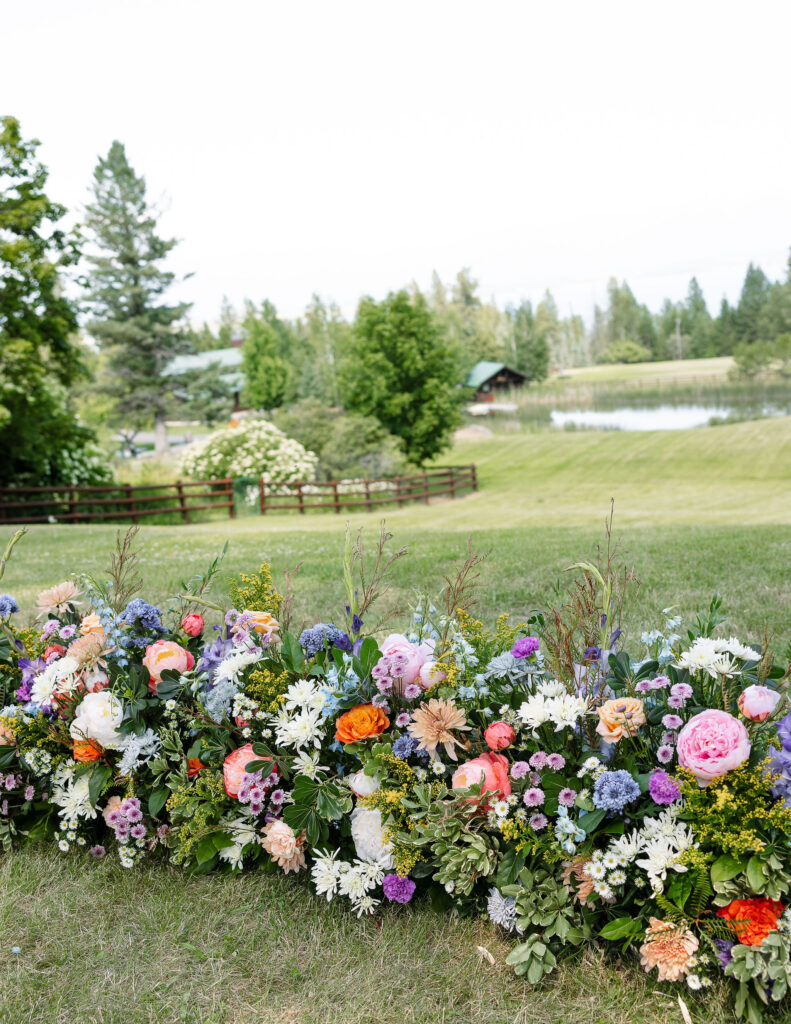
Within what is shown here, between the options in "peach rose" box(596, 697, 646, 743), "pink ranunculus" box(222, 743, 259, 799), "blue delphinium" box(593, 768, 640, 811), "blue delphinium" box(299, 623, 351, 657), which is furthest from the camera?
"blue delphinium" box(299, 623, 351, 657)

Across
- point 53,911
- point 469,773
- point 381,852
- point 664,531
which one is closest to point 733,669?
point 469,773

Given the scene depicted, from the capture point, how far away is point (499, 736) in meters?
2.01

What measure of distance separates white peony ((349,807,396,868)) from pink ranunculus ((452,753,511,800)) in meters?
0.26

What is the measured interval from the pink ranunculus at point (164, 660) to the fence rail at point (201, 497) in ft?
47.0

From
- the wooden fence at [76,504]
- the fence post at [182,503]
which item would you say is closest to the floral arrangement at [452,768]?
the wooden fence at [76,504]

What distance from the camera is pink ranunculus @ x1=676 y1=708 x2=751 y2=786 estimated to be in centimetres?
171

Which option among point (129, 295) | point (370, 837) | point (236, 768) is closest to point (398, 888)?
point (370, 837)

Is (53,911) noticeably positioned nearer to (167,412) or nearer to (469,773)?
(469,773)

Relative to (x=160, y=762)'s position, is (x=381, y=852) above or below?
below

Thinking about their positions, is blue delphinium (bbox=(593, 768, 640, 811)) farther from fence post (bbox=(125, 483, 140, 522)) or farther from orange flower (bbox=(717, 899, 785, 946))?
fence post (bbox=(125, 483, 140, 522))

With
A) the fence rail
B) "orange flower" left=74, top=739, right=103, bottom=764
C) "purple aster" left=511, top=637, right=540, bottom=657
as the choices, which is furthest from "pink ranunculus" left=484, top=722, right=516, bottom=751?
the fence rail

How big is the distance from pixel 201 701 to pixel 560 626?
3.68ft

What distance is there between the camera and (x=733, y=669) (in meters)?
1.98

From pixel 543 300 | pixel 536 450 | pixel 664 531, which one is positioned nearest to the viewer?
pixel 664 531
